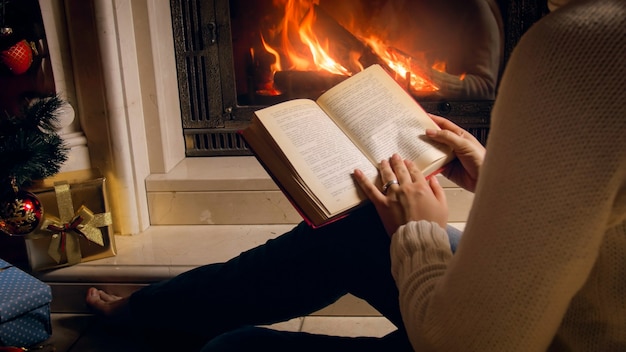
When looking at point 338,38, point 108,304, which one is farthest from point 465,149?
point 338,38

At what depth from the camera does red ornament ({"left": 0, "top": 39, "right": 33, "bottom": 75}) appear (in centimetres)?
130

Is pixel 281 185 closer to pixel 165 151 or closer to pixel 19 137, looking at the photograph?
pixel 19 137

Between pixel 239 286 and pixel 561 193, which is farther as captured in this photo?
pixel 239 286

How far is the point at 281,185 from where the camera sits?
877mm

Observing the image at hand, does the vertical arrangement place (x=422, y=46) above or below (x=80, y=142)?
above

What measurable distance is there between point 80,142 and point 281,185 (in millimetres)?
830

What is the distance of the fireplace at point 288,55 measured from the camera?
1.72 meters

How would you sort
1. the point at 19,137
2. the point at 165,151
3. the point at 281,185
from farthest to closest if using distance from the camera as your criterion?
the point at 165,151, the point at 19,137, the point at 281,185

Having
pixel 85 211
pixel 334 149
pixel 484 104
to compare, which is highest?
pixel 334 149

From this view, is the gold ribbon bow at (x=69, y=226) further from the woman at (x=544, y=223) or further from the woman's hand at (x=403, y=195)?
the woman at (x=544, y=223)

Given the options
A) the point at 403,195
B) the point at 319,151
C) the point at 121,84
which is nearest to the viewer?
the point at 403,195

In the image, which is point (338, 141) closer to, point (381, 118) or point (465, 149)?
point (381, 118)

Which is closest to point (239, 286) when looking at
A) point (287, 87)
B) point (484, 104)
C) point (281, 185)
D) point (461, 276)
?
point (281, 185)

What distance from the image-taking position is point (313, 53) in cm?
179
